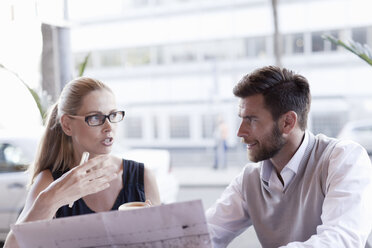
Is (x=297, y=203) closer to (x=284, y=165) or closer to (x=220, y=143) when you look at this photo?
(x=284, y=165)

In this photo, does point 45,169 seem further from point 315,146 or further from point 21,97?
point 21,97

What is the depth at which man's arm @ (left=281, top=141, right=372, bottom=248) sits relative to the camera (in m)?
1.21

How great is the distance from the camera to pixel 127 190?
5.80ft

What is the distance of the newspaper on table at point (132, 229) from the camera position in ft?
3.14

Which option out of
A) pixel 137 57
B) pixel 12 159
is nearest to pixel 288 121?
pixel 12 159

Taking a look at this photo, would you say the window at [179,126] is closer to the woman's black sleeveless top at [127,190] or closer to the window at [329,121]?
the window at [329,121]

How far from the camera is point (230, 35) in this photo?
4.79 metres

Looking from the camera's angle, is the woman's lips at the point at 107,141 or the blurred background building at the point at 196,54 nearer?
the woman's lips at the point at 107,141

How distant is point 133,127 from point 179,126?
2.16 feet

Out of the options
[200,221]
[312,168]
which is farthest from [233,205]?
[200,221]

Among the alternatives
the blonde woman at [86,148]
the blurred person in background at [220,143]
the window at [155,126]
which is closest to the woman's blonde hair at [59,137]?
the blonde woman at [86,148]

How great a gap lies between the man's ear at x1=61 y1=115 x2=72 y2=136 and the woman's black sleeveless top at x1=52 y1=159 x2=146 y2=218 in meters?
0.17

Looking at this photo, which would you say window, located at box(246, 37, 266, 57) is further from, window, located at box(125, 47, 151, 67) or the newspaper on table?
the newspaper on table

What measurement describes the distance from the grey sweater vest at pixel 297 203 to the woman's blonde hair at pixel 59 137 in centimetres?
78
